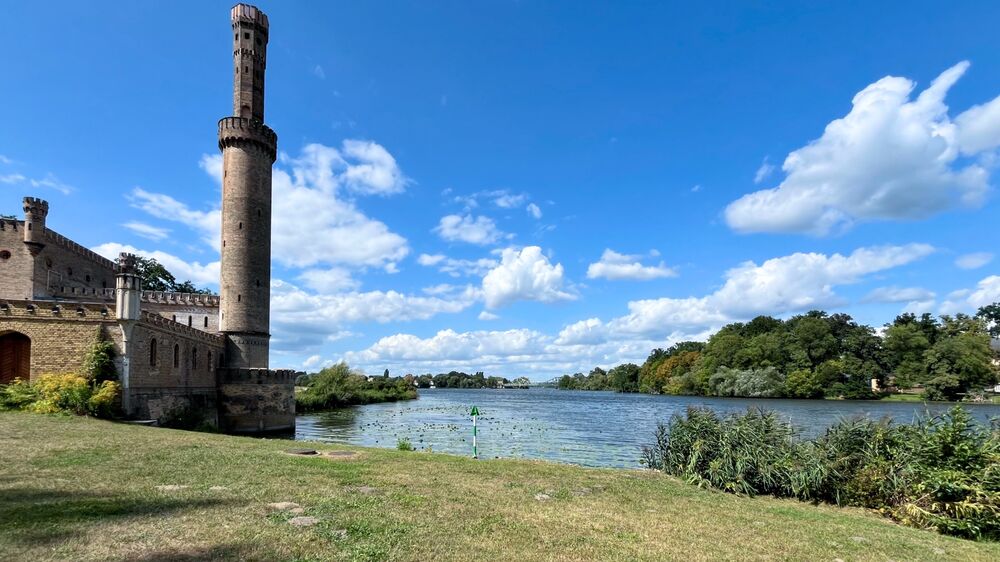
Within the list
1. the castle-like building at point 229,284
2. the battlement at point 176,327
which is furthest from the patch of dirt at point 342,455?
the castle-like building at point 229,284

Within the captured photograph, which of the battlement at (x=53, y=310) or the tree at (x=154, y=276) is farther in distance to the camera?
the tree at (x=154, y=276)

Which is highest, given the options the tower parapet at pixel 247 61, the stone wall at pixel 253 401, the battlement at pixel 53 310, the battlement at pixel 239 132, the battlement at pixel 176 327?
the tower parapet at pixel 247 61

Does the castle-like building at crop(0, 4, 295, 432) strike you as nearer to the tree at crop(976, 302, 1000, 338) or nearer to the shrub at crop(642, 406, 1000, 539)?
the shrub at crop(642, 406, 1000, 539)

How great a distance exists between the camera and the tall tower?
37.6 metres

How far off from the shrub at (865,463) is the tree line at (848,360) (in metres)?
78.4

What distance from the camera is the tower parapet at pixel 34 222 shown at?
119 ft

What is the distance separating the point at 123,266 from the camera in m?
32.3

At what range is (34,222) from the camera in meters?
36.7

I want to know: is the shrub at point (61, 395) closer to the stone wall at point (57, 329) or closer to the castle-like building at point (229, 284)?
the stone wall at point (57, 329)

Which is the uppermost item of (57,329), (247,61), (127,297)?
(247,61)

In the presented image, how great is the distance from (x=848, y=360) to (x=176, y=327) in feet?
316

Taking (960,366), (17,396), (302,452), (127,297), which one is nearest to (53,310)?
(127,297)

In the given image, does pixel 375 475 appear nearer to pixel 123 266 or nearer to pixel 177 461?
pixel 177 461

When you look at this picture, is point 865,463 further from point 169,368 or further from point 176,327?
point 176,327
